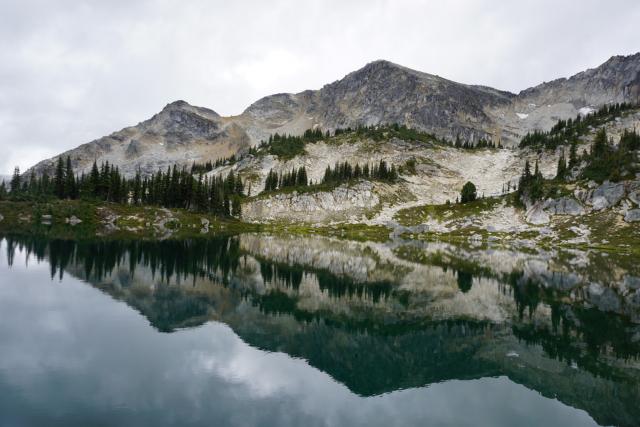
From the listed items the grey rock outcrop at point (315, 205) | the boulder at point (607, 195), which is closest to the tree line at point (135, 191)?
the grey rock outcrop at point (315, 205)

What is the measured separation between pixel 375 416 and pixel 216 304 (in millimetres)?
25218

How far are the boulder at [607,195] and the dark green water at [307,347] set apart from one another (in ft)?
270

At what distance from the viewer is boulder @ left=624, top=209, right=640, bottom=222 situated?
381 ft

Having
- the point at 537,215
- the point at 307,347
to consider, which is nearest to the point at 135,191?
the point at 307,347

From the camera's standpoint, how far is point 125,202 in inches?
5379

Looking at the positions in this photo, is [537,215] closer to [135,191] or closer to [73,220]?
[135,191]

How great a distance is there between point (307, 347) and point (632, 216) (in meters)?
128

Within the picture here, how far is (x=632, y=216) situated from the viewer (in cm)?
11706

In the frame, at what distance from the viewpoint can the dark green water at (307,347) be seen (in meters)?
19.4

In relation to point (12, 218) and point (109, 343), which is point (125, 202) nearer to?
point (12, 218)

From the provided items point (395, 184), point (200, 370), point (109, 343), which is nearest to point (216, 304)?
point (109, 343)

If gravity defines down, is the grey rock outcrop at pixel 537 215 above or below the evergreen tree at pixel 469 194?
below

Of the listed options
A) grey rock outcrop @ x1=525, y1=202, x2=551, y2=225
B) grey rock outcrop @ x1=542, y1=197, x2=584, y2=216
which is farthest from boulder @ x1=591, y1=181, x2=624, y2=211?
grey rock outcrop @ x1=525, y1=202, x2=551, y2=225

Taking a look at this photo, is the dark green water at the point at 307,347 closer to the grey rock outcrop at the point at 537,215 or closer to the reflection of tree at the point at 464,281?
the reflection of tree at the point at 464,281
